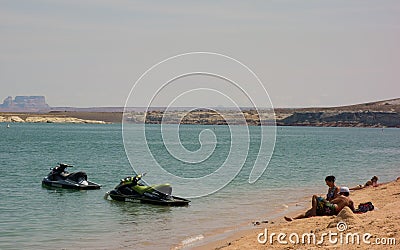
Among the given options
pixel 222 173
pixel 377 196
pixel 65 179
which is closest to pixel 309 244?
pixel 377 196

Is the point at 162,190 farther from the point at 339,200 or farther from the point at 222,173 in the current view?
the point at 222,173

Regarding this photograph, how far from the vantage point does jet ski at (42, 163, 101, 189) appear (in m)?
33.2

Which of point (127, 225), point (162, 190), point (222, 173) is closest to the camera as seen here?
point (127, 225)

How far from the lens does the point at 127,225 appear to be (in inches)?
896

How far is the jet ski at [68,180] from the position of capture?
3325cm

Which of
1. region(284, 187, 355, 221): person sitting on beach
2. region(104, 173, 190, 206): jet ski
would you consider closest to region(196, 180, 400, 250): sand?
region(284, 187, 355, 221): person sitting on beach

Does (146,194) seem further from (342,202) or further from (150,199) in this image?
(342,202)

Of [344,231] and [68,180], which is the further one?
[68,180]

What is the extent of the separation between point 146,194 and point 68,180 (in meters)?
7.86

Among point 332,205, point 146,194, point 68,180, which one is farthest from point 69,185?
point 332,205

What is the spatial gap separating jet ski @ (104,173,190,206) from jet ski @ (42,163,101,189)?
4.62 metres

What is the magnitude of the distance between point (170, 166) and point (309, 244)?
132 ft

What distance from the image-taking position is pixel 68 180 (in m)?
33.7

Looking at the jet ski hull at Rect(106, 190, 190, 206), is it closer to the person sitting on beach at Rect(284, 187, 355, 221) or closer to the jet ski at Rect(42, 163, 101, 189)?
the jet ski at Rect(42, 163, 101, 189)
